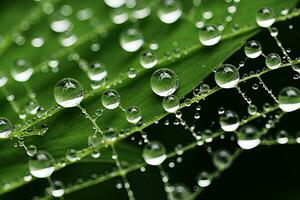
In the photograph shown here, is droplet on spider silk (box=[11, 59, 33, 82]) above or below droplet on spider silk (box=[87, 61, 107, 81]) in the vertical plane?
above

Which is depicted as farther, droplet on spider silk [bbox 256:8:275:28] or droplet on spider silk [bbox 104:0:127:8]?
droplet on spider silk [bbox 104:0:127:8]


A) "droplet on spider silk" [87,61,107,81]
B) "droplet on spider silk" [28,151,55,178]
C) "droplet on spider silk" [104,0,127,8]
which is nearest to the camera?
"droplet on spider silk" [28,151,55,178]

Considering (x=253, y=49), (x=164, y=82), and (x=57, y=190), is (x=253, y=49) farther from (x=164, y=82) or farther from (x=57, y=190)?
(x=57, y=190)

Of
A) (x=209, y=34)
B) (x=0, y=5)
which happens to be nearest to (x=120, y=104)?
(x=209, y=34)

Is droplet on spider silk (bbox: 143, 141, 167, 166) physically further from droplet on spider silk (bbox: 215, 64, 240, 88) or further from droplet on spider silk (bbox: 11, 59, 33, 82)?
droplet on spider silk (bbox: 11, 59, 33, 82)

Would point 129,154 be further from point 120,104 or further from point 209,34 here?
point 209,34

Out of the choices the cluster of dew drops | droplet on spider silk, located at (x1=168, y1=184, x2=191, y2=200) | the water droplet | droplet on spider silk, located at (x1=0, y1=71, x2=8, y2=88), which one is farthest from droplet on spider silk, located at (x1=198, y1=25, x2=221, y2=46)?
droplet on spider silk, located at (x1=0, y1=71, x2=8, y2=88)
